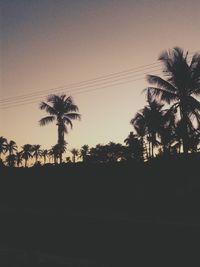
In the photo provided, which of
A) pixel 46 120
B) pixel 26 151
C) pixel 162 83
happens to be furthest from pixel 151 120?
pixel 26 151

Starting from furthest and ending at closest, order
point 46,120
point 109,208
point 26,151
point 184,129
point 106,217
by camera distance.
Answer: point 26,151
point 46,120
point 184,129
point 109,208
point 106,217

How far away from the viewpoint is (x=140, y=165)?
11961 millimetres

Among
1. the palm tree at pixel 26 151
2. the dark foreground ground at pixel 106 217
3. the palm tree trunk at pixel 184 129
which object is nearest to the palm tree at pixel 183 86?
the palm tree trunk at pixel 184 129

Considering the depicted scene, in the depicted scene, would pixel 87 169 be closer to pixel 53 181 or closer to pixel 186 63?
pixel 53 181

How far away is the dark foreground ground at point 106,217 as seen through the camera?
333 inches

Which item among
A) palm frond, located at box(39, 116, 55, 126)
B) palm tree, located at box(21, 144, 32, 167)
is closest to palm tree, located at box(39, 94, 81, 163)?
palm frond, located at box(39, 116, 55, 126)

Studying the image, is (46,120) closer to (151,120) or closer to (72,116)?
(72,116)

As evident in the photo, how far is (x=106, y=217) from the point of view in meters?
10.0

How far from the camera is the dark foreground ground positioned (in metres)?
8.45

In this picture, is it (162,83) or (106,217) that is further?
(162,83)

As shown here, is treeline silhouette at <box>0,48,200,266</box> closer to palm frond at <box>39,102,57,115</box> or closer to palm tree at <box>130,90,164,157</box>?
palm tree at <box>130,90,164,157</box>

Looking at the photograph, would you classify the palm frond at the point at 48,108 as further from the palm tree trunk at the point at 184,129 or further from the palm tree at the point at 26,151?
the palm tree at the point at 26,151

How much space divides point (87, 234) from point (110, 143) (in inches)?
2595

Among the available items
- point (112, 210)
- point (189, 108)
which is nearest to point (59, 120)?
point (189, 108)
